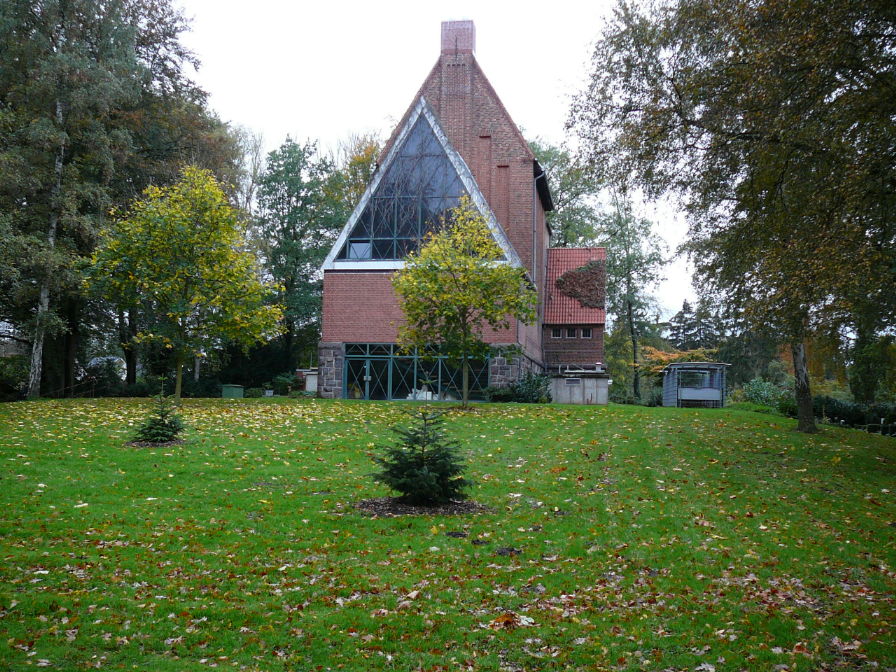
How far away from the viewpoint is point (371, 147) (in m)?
45.4

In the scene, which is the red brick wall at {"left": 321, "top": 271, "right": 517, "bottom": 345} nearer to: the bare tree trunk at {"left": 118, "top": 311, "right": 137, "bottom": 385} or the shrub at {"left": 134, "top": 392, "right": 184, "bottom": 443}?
the bare tree trunk at {"left": 118, "top": 311, "right": 137, "bottom": 385}

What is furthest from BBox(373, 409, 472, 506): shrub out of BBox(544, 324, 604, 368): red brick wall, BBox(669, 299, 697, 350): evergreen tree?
BBox(669, 299, 697, 350): evergreen tree

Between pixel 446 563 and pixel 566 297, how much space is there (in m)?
33.3

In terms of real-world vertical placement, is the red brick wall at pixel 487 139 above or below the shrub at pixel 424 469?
above

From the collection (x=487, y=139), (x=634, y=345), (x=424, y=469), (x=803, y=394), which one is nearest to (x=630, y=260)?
(x=634, y=345)

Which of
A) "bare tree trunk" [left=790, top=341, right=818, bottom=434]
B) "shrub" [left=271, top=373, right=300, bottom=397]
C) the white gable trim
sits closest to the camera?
"bare tree trunk" [left=790, top=341, right=818, bottom=434]

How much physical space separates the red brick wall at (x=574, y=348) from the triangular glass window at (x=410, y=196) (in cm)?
1212

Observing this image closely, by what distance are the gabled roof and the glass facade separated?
441 inches

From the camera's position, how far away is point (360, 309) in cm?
3111

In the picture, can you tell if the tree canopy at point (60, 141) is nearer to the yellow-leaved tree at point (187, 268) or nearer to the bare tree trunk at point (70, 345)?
the bare tree trunk at point (70, 345)

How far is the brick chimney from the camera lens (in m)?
35.2

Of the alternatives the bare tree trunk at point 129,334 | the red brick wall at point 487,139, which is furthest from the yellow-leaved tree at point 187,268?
the red brick wall at point 487,139

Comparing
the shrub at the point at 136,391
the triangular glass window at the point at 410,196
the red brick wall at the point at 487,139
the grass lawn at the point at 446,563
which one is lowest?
the grass lawn at the point at 446,563

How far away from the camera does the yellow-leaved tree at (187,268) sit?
2297 cm
